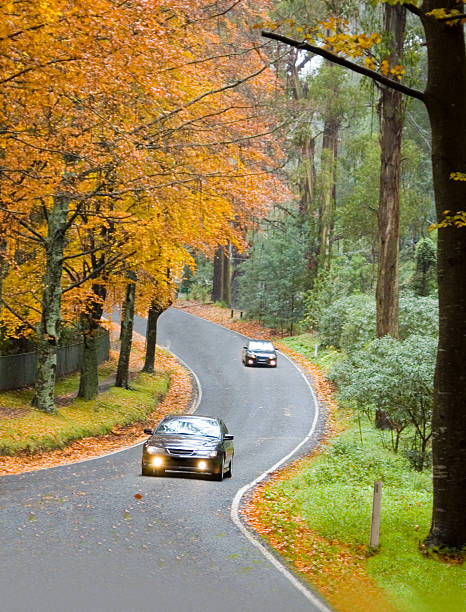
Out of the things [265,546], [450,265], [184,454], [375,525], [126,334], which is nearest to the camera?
[450,265]

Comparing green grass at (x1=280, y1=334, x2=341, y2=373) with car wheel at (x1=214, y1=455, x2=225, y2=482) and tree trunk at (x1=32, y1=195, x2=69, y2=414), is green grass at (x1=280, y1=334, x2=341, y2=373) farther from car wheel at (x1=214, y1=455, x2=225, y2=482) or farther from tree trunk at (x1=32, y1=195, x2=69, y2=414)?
car wheel at (x1=214, y1=455, x2=225, y2=482)

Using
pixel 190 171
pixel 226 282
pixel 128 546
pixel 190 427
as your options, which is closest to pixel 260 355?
pixel 226 282

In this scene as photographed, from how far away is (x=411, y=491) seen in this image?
1524cm

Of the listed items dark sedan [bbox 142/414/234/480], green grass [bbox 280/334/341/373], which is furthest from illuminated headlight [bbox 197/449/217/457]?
green grass [bbox 280/334/341/373]

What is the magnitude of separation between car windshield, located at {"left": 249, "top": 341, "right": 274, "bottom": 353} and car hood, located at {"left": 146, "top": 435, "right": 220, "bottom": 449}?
26.5m

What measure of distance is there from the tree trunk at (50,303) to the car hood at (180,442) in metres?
7.21

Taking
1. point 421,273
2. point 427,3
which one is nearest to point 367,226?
point 421,273

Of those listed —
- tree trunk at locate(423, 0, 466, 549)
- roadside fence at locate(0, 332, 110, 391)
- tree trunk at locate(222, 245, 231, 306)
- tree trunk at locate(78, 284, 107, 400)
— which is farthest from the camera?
tree trunk at locate(222, 245, 231, 306)

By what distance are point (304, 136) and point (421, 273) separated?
11.6 m

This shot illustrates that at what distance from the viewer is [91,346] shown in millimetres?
26750

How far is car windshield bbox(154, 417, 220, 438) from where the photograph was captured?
656 inches

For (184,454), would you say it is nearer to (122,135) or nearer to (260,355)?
(122,135)

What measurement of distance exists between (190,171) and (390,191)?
651cm

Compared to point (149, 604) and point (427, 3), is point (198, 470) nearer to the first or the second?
point (149, 604)
